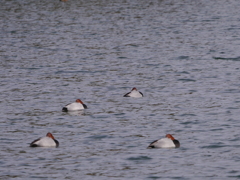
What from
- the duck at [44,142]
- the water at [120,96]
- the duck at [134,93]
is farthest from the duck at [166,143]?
the duck at [134,93]

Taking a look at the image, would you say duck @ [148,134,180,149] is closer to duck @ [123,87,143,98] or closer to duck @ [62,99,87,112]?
duck @ [62,99,87,112]

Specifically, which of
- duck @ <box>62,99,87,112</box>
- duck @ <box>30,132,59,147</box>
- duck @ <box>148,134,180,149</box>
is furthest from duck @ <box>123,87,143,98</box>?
duck @ <box>30,132,59,147</box>

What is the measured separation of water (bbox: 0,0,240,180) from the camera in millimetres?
20453

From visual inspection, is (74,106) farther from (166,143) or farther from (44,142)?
(166,143)

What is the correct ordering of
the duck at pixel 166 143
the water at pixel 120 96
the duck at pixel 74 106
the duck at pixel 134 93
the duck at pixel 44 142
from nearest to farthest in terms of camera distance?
the water at pixel 120 96 < the duck at pixel 166 143 < the duck at pixel 44 142 < the duck at pixel 74 106 < the duck at pixel 134 93

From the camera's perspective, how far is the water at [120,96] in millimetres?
20453

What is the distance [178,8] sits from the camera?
75312 mm

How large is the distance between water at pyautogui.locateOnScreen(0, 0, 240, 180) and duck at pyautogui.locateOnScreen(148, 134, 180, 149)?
179 millimetres

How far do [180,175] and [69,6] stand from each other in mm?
62529

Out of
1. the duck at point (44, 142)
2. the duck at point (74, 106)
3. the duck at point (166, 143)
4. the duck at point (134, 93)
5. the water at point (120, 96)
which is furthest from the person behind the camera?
the duck at point (134, 93)

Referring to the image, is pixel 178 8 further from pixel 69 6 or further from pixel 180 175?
pixel 180 175

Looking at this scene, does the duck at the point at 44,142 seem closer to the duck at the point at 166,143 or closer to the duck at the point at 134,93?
the duck at the point at 166,143

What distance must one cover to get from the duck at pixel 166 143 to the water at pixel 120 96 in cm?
18

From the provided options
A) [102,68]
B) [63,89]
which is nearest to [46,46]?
[102,68]
